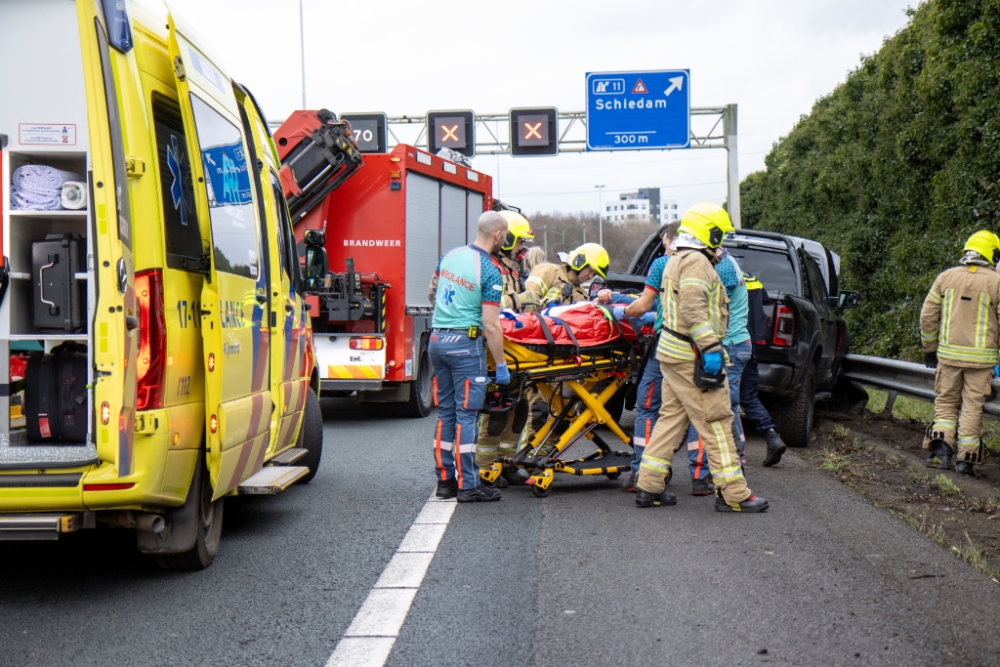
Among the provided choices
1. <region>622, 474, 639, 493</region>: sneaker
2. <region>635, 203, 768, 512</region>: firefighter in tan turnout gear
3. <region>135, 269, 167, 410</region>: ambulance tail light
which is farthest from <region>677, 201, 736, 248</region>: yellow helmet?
<region>135, 269, 167, 410</region>: ambulance tail light

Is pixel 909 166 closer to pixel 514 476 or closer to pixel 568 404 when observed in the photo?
pixel 568 404

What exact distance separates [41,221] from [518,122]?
22.4m

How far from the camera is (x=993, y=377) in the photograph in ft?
29.4

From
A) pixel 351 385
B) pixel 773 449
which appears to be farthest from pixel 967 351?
pixel 351 385

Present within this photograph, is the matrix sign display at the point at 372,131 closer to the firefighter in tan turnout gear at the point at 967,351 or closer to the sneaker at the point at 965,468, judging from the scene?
the firefighter in tan turnout gear at the point at 967,351

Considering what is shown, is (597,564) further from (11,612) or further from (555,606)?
(11,612)

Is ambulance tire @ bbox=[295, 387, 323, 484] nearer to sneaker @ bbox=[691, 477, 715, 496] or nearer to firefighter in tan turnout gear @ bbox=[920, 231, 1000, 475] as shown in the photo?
sneaker @ bbox=[691, 477, 715, 496]

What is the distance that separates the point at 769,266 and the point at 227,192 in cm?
705

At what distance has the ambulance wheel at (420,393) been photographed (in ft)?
40.5

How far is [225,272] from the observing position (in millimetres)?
5254

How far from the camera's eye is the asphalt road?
13.5 feet

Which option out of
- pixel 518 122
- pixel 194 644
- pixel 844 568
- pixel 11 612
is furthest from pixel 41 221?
pixel 518 122

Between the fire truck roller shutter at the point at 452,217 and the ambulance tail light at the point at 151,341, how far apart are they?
28.3 ft

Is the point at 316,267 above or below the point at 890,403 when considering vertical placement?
above
